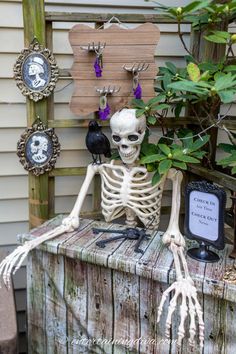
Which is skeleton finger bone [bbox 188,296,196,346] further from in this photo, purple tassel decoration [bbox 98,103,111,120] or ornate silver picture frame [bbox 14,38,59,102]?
ornate silver picture frame [bbox 14,38,59,102]

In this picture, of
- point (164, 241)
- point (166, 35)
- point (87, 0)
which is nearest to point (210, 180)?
point (164, 241)

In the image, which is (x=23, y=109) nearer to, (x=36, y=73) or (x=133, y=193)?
(x=36, y=73)

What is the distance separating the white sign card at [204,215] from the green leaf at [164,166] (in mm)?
120

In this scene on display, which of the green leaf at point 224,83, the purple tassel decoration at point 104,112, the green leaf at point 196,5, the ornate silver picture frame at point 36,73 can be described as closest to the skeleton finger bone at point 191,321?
the green leaf at point 224,83

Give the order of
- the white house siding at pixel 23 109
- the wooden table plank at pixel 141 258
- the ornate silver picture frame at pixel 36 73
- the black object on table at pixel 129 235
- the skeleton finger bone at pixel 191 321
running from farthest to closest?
the white house siding at pixel 23 109
the ornate silver picture frame at pixel 36 73
the black object on table at pixel 129 235
the wooden table plank at pixel 141 258
the skeleton finger bone at pixel 191 321

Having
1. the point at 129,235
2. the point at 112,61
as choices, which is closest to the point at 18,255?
the point at 129,235

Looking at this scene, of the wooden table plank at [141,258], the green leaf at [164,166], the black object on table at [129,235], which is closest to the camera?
the wooden table plank at [141,258]

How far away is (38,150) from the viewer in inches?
66.4

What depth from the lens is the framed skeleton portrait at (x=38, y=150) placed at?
166 centimetres

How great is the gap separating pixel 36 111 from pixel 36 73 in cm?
16

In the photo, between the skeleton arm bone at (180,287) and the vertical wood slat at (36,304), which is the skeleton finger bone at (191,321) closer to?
the skeleton arm bone at (180,287)

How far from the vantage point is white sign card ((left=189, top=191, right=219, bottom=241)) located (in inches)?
47.3

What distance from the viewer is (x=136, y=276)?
127 centimetres

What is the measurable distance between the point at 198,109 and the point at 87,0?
759 mm
